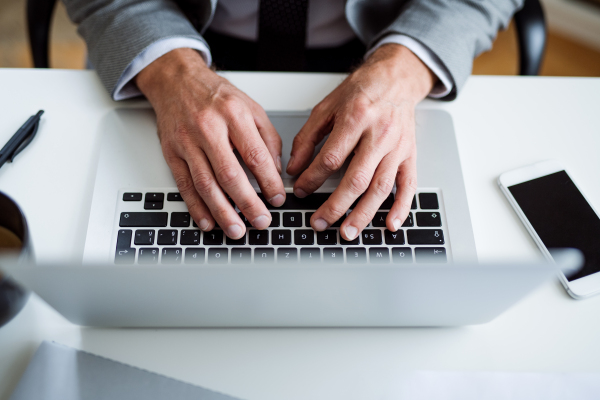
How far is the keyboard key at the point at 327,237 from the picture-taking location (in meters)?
0.47

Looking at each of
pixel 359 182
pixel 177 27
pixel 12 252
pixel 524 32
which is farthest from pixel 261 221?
pixel 524 32

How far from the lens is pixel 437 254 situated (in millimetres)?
464

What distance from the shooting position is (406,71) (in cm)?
58

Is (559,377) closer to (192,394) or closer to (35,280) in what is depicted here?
(192,394)

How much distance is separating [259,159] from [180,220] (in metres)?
0.12

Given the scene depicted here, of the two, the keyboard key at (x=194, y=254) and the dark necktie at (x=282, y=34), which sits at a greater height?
the dark necktie at (x=282, y=34)

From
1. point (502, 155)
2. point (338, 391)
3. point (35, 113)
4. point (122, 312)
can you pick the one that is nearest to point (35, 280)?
point (122, 312)

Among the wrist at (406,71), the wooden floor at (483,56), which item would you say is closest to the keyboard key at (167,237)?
the wrist at (406,71)

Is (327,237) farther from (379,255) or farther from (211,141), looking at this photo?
(211,141)

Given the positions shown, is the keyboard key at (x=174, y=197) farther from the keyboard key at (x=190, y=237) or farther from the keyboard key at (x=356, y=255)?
the keyboard key at (x=356, y=255)

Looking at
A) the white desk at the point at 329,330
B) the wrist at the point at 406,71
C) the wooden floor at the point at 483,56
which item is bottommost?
the white desk at the point at 329,330

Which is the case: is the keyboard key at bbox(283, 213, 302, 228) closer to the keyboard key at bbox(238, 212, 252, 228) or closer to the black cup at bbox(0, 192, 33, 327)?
the keyboard key at bbox(238, 212, 252, 228)

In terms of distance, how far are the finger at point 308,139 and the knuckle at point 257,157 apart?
40 mm

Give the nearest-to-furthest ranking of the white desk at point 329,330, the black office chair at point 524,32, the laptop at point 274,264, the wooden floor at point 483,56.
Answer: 1. the laptop at point 274,264
2. the white desk at point 329,330
3. the black office chair at point 524,32
4. the wooden floor at point 483,56
